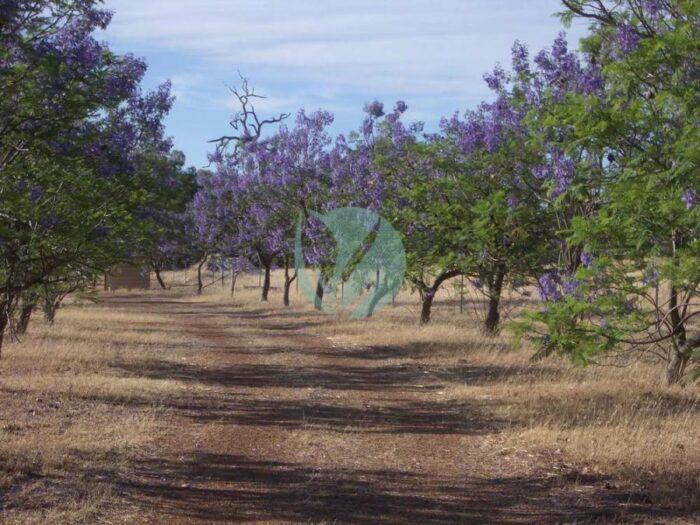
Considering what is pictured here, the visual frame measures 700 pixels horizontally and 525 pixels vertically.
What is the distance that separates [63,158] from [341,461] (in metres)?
6.03

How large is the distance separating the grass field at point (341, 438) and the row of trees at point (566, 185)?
1035mm

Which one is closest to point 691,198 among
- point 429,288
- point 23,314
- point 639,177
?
point 639,177

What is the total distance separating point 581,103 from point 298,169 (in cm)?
1908

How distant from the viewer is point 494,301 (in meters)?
19.4

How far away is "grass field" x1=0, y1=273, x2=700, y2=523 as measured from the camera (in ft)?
21.7

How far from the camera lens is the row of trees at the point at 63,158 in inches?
376

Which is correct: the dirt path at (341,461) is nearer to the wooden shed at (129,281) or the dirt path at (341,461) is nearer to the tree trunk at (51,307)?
the tree trunk at (51,307)

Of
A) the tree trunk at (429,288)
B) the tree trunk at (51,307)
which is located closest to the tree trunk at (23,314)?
the tree trunk at (51,307)

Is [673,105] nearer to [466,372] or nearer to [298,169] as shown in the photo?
[466,372]

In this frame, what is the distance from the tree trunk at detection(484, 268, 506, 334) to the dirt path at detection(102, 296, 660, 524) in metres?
4.52

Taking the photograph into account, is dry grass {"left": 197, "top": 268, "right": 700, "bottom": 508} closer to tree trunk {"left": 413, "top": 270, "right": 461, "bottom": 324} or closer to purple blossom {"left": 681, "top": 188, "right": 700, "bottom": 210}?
tree trunk {"left": 413, "top": 270, "right": 461, "bottom": 324}

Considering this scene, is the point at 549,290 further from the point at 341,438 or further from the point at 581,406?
the point at 341,438

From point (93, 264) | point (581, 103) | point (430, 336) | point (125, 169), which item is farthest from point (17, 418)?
point (430, 336)

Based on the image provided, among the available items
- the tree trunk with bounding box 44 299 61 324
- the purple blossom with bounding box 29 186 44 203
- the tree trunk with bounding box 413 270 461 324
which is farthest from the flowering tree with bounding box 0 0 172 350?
the tree trunk with bounding box 413 270 461 324
